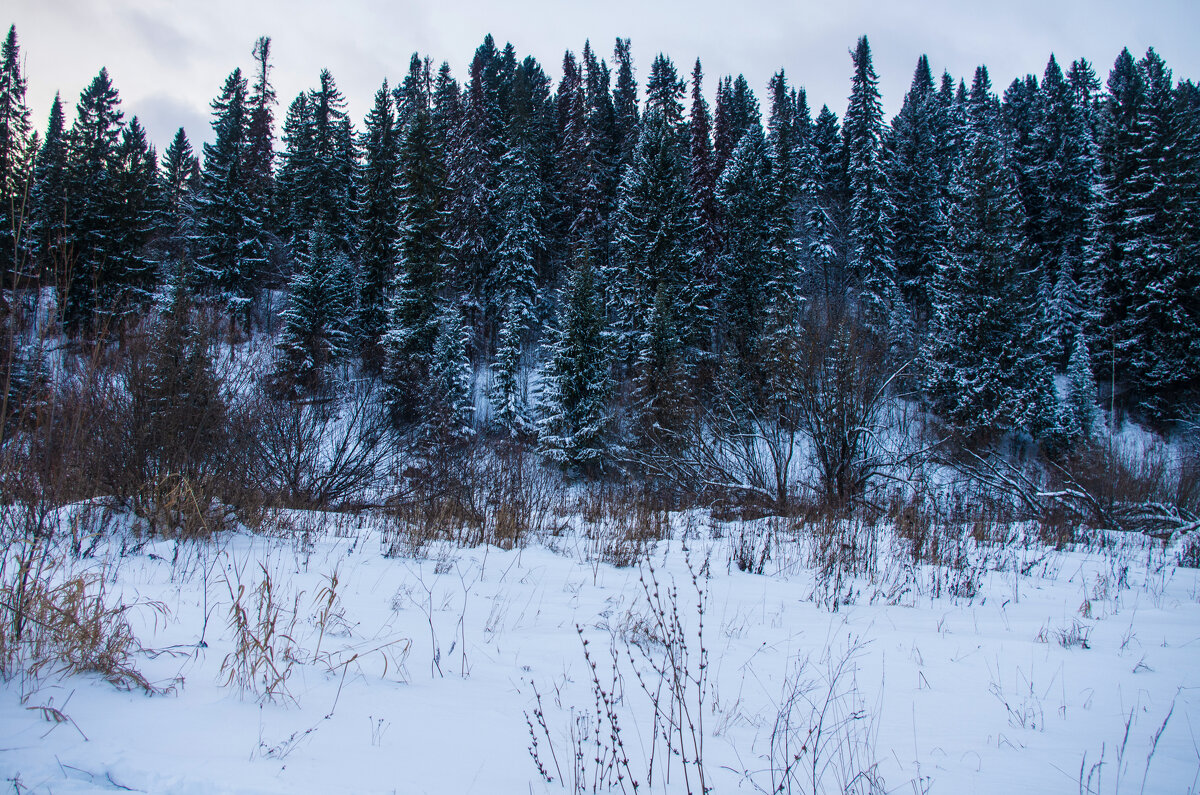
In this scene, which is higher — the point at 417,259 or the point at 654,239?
the point at 654,239

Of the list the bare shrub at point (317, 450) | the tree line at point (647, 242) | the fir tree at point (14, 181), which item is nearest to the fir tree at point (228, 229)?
the tree line at point (647, 242)

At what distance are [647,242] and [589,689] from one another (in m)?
28.5

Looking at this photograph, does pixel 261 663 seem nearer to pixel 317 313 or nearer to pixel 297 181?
pixel 317 313

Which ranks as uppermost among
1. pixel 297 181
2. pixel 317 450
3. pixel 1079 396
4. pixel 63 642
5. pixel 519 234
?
pixel 297 181

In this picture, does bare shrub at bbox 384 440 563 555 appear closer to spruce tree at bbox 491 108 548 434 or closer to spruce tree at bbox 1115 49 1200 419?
spruce tree at bbox 491 108 548 434

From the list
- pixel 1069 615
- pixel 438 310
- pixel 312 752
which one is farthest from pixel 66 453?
pixel 438 310

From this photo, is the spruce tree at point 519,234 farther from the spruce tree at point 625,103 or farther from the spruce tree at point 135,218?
the spruce tree at point 135,218

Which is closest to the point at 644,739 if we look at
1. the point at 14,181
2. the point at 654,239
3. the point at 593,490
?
the point at 14,181

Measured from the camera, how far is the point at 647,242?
1151 inches

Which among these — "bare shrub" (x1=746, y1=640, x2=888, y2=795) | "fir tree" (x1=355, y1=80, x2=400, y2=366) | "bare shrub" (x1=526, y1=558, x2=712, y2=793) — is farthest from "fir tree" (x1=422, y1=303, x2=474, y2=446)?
"bare shrub" (x1=746, y1=640, x2=888, y2=795)

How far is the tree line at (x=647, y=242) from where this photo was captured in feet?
85.5

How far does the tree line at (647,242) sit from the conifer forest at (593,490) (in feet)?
1.00

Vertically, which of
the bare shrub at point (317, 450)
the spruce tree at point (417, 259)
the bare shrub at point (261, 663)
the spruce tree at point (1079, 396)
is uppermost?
the spruce tree at point (417, 259)

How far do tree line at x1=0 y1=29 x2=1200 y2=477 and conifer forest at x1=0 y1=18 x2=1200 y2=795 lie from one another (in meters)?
0.31
